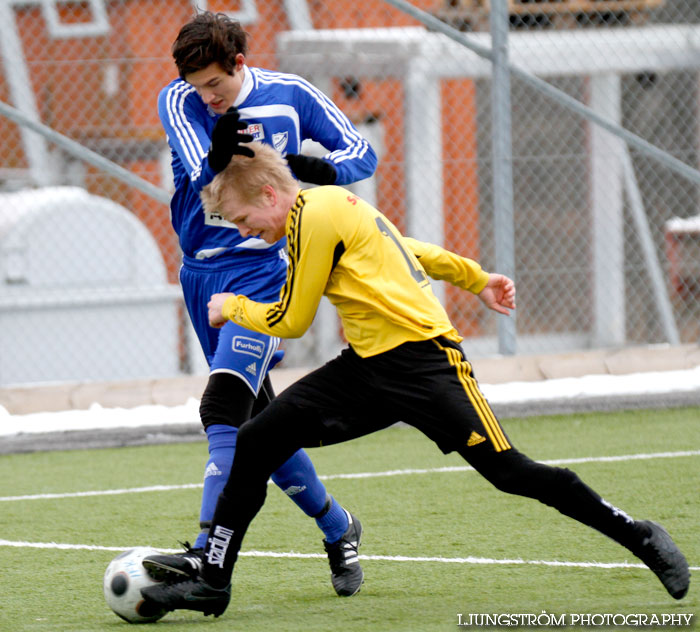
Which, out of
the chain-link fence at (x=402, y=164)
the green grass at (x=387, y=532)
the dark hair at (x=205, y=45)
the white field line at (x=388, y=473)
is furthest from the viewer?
the chain-link fence at (x=402, y=164)

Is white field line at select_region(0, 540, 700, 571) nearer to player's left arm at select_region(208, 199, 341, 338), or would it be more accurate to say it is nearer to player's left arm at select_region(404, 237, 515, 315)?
player's left arm at select_region(404, 237, 515, 315)

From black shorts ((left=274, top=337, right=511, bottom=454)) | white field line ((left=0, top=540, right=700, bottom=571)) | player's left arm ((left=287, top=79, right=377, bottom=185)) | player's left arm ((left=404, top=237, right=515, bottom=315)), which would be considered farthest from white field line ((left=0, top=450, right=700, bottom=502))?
black shorts ((left=274, top=337, right=511, bottom=454))

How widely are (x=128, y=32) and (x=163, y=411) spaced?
227 inches

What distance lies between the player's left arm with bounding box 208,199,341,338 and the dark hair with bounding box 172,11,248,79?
809 mm

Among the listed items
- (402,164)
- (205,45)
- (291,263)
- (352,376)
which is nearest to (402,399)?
(352,376)

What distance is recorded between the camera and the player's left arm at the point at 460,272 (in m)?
4.34

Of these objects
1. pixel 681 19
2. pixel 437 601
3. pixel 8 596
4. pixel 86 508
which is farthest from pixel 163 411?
pixel 681 19

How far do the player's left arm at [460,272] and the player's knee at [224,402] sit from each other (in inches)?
30.3

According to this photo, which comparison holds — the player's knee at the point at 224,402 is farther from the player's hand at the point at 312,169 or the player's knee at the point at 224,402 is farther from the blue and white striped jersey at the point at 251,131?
the player's hand at the point at 312,169

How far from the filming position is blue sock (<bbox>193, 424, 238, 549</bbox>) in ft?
14.5

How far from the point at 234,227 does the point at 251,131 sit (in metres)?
0.34

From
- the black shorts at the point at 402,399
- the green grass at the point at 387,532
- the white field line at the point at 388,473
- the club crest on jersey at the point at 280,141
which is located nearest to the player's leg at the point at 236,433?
the green grass at the point at 387,532

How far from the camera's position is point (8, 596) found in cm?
463

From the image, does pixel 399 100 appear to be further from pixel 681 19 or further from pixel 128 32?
pixel 681 19
